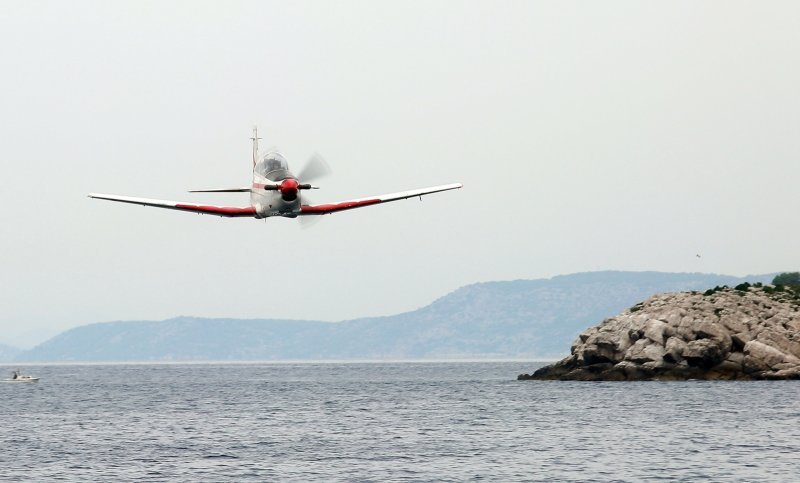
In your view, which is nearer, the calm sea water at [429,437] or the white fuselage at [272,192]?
the white fuselage at [272,192]

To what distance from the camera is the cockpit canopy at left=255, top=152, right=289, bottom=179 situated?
198 ft

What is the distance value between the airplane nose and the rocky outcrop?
78399 mm

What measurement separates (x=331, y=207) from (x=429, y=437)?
25.2 meters

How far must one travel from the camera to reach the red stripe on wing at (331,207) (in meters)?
60.1

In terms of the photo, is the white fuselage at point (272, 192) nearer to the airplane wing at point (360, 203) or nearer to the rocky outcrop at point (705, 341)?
the airplane wing at point (360, 203)

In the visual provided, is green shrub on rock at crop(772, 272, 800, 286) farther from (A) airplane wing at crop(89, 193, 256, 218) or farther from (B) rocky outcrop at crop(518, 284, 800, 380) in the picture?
(A) airplane wing at crop(89, 193, 256, 218)

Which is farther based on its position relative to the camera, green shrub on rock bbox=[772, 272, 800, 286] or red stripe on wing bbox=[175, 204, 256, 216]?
green shrub on rock bbox=[772, 272, 800, 286]

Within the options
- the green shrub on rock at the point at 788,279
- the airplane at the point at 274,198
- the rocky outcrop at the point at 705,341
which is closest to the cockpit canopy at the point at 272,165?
the airplane at the point at 274,198

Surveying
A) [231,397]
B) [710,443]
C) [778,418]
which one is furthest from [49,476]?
[231,397]

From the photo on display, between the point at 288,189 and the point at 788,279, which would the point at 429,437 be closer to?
the point at 288,189

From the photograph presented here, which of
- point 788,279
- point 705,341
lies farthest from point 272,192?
point 788,279

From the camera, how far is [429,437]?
79.7 metres

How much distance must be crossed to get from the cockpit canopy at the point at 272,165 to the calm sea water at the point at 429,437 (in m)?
16.2

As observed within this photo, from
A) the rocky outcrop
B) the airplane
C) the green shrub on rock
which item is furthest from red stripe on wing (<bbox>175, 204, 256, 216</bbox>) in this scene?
the green shrub on rock
